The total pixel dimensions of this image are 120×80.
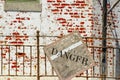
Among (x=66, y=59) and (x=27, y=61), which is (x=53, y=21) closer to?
(x=27, y=61)

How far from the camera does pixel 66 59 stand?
6.44 m

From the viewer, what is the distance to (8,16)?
9203 mm

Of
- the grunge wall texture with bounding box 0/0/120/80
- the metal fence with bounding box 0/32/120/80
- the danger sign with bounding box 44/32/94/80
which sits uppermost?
the grunge wall texture with bounding box 0/0/120/80

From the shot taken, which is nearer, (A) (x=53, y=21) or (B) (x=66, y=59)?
(B) (x=66, y=59)

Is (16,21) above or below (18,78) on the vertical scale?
above

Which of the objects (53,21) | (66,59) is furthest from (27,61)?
(66,59)

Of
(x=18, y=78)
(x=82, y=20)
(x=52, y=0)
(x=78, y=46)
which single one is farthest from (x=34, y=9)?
(x=78, y=46)

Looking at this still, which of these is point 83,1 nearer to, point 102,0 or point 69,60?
point 102,0

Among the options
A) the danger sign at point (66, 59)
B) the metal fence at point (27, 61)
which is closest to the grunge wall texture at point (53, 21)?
the metal fence at point (27, 61)

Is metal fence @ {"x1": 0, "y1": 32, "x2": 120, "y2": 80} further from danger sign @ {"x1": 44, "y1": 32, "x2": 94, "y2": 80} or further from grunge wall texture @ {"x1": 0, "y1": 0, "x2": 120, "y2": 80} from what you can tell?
danger sign @ {"x1": 44, "y1": 32, "x2": 94, "y2": 80}

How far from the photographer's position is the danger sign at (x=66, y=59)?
641cm

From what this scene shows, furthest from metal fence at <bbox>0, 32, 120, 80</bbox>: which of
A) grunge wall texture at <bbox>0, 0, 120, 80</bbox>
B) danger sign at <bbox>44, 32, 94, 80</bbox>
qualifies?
danger sign at <bbox>44, 32, 94, 80</bbox>

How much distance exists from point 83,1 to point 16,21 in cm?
183

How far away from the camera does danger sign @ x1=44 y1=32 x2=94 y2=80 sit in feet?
21.0
